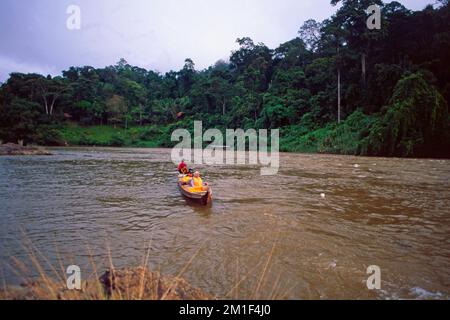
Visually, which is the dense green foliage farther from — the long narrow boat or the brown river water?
the long narrow boat

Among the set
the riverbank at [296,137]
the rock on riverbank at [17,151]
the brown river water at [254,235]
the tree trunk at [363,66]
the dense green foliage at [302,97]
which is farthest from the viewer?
the tree trunk at [363,66]

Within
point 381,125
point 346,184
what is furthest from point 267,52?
point 346,184

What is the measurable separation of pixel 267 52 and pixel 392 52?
114ft

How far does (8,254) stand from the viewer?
544cm

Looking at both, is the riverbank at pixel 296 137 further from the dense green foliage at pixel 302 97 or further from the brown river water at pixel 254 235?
the brown river water at pixel 254 235

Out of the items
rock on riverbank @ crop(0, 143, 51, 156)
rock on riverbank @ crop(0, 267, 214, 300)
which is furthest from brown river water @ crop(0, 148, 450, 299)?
rock on riverbank @ crop(0, 143, 51, 156)

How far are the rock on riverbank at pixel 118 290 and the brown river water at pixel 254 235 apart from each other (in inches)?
47.6

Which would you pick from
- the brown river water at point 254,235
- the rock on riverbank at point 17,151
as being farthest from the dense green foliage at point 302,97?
the brown river water at point 254,235

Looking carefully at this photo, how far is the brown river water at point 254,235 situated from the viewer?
457 centimetres

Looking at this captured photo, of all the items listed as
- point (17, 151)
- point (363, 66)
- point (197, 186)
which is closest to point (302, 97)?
point (363, 66)

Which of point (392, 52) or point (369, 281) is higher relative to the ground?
point (392, 52)
